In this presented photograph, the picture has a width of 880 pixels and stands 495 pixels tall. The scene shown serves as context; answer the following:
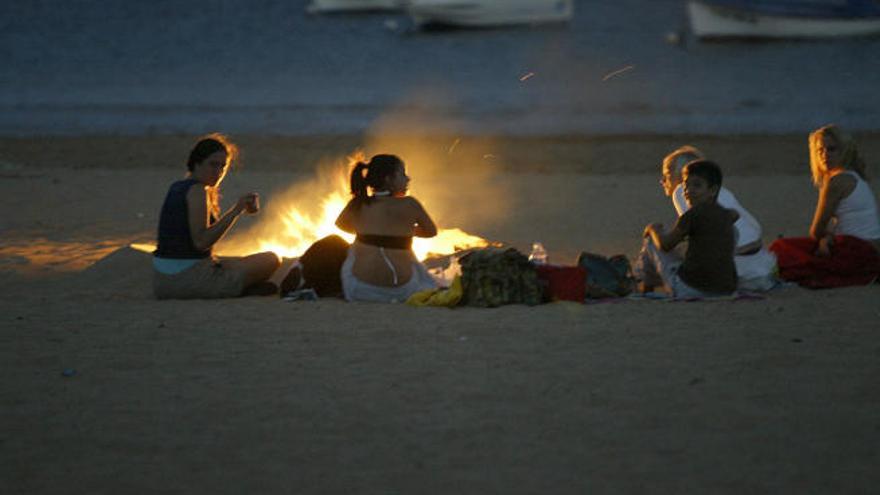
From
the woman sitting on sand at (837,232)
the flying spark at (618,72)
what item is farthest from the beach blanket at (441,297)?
the flying spark at (618,72)

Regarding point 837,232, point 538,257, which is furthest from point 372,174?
point 837,232

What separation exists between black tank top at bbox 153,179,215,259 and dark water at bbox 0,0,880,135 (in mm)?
12623

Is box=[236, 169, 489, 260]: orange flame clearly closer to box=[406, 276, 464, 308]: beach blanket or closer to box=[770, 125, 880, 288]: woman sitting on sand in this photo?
box=[406, 276, 464, 308]: beach blanket

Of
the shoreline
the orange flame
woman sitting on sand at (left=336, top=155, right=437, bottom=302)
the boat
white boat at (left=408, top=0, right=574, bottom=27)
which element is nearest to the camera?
woman sitting on sand at (left=336, top=155, right=437, bottom=302)

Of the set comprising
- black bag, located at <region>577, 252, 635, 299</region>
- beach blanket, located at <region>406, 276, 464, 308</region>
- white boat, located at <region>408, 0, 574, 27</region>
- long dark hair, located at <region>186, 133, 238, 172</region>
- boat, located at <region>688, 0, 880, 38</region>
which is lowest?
beach blanket, located at <region>406, 276, 464, 308</region>

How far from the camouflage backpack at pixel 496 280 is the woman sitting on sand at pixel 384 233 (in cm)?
40

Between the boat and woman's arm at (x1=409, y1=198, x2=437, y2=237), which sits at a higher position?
the boat

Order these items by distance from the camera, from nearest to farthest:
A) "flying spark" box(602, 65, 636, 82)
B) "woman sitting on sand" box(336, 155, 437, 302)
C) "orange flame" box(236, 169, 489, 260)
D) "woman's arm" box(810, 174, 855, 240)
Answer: "woman sitting on sand" box(336, 155, 437, 302) → "woman's arm" box(810, 174, 855, 240) → "orange flame" box(236, 169, 489, 260) → "flying spark" box(602, 65, 636, 82)

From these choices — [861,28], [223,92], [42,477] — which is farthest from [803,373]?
[861,28]

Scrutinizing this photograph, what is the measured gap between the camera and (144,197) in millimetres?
13102

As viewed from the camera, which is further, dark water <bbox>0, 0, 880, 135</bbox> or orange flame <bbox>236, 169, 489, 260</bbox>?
dark water <bbox>0, 0, 880, 135</bbox>

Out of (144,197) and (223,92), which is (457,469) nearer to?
(144,197)

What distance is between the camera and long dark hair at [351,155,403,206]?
7551 mm

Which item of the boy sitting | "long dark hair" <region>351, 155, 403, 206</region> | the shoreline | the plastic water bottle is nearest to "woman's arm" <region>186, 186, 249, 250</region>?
"long dark hair" <region>351, 155, 403, 206</region>
